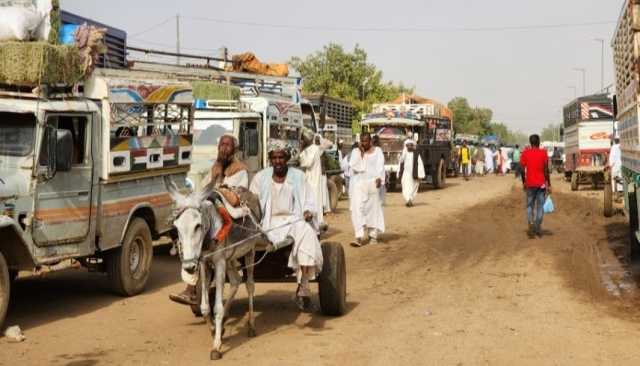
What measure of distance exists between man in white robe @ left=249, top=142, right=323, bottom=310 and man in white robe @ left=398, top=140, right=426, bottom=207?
16.0 meters

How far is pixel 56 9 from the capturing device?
973 cm

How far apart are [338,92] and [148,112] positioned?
42.9 meters

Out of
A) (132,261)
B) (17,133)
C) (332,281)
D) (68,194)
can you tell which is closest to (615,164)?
(132,261)

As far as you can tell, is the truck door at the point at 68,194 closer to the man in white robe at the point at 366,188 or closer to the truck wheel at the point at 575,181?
the man in white robe at the point at 366,188

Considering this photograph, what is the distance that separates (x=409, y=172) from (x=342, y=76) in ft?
103

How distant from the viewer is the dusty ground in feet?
24.3

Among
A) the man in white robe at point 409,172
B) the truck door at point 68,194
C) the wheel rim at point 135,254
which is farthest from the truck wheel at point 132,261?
the man in white robe at point 409,172

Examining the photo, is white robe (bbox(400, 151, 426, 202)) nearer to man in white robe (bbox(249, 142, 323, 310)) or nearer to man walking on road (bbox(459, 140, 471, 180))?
man in white robe (bbox(249, 142, 323, 310))

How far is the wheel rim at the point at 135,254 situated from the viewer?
1075cm

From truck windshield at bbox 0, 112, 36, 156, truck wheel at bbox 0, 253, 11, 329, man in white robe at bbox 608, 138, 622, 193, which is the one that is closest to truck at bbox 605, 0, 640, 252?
man in white robe at bbox 608, 138, 622, 193

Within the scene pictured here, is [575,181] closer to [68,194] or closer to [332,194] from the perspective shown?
[332,194]

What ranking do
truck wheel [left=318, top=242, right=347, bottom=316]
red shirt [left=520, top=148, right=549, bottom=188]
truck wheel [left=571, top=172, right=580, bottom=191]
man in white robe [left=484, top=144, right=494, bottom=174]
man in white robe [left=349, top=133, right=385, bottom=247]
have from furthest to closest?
1. man in white robe [left=484, top=144, right=494, bottom=174]
2. truck wheel [left=571, top=172, right=580, bottom=191]
3. red shirt [left=520, top=148, right=549, bottom=188]
4. man in white robe [left=349, top=133, right=385, bottom=247]
5. truck wheel [left=318, top=242, right=347, bottom=316]

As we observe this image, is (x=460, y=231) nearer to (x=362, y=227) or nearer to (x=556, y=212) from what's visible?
(x=362, y=227)

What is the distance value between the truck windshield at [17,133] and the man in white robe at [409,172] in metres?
16.3
